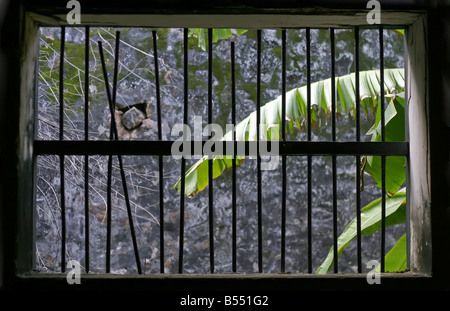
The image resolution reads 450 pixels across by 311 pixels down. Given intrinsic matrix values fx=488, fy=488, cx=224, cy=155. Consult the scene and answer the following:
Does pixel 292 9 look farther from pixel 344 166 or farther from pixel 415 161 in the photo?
pixel 344 166

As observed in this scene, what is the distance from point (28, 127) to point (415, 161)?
3.44 ft

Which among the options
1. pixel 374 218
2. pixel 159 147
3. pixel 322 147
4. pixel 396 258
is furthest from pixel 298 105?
pixel 159 147

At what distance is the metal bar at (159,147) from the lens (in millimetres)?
1327

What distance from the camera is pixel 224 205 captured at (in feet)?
12.8

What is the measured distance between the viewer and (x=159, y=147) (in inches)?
52.4
